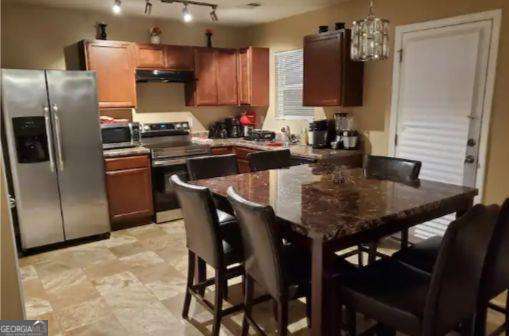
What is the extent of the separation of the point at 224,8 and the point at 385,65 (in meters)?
1.94

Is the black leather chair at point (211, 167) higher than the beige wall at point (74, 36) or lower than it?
lower

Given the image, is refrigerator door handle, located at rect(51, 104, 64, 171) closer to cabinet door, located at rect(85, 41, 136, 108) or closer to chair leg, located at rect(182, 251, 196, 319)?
cabinet door, located at rect(85, 41, 136, 108)

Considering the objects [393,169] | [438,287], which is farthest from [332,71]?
[438,287]

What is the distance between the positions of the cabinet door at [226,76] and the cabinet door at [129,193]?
1512mm

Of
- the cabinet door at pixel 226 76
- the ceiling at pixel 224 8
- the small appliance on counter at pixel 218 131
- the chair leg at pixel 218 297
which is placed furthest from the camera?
the small appliance on counter at pixel 218 131

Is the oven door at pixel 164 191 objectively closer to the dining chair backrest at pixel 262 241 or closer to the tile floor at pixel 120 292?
the tile floor at pixel 120 292

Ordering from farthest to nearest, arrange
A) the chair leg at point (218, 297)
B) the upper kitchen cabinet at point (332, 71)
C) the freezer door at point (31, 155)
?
the upper kitchen cabinet at point (332, 71), the freezer door at point (31, 155), the chair leg at point (218, 297)

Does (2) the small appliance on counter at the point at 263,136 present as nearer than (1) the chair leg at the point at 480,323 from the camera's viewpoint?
No

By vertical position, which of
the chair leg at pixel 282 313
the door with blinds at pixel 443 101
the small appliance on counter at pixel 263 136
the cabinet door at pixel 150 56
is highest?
the cabinet door at pixel 150 56

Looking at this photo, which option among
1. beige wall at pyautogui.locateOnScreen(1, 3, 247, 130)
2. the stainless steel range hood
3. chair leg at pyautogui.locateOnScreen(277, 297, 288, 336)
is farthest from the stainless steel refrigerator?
chair leg at pyautogui.locateOnScreen(277, 297, 288, 336)

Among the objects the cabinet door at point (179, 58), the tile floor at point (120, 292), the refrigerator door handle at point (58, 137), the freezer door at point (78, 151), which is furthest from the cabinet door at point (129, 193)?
the cabinet door at point (179, 58)

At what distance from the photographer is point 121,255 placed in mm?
3611

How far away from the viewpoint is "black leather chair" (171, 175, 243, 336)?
6.61ft

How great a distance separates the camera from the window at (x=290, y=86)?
4.82 m
